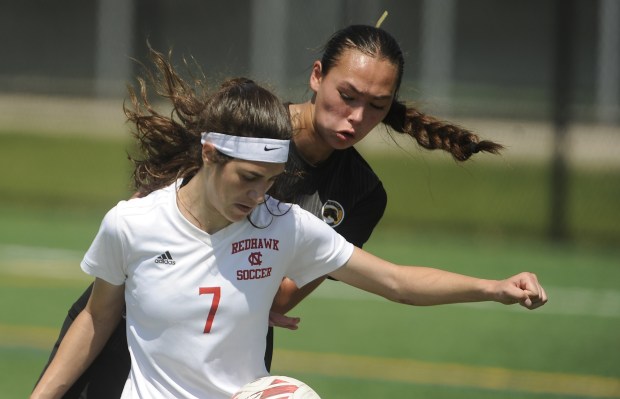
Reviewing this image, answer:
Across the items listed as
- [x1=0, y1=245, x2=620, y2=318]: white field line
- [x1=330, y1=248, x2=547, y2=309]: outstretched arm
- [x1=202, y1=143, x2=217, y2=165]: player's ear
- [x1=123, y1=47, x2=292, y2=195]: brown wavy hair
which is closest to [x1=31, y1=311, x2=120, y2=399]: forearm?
[x1=123, y1=47, x2=292, y2=195]: brown wavy hair

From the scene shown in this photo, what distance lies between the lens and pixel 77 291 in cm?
1005

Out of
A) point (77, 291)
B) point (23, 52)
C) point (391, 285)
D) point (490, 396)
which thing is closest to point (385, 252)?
point (77, 291)

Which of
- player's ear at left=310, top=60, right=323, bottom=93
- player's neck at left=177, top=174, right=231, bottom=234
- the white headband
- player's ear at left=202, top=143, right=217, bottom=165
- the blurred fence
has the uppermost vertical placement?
player's ear at left=310, top=60, right=323, bottom=93

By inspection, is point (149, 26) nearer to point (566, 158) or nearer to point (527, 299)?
point (566, 158)

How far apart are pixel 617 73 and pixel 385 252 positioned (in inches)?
190

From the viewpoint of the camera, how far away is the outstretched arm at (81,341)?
399cm

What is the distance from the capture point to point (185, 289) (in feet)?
12.5

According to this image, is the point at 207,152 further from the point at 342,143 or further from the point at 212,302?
Result: the point at 342,143

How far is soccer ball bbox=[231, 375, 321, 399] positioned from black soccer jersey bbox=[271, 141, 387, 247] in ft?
2.79

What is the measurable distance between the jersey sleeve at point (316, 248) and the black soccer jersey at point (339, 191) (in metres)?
0.46

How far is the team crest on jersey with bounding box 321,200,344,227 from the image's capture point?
4.68 metres

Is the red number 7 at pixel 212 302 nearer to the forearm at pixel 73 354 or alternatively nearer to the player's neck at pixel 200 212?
the player's neck at pixel 200 212

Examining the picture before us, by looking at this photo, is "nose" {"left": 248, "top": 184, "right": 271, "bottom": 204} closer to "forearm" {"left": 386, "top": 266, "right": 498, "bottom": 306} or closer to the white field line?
"forearm" {"left": 386, "top": 266, "right": 498, "bottom": 306}

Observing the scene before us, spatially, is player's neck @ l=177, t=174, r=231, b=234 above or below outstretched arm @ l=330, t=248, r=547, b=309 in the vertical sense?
above
